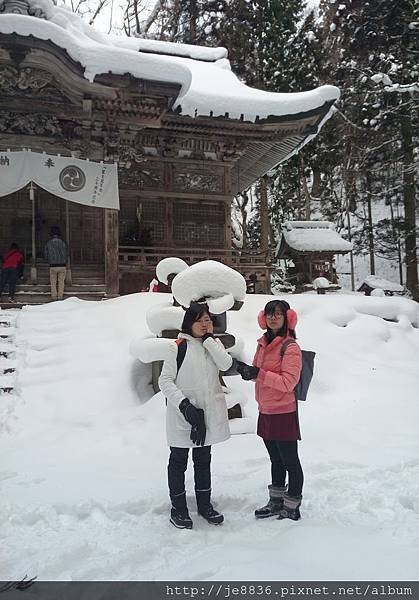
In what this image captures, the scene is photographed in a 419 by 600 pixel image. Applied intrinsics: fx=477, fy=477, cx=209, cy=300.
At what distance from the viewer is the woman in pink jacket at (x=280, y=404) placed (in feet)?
11.5

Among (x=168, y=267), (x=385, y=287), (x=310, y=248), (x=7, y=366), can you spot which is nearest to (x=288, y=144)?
(x=310, y=248)

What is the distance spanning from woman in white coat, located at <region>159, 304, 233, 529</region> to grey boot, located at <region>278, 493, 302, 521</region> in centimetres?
47

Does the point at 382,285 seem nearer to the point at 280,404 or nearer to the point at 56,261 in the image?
the point at 56,261

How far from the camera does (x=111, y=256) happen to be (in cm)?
1103

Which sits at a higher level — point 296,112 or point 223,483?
point 296,112

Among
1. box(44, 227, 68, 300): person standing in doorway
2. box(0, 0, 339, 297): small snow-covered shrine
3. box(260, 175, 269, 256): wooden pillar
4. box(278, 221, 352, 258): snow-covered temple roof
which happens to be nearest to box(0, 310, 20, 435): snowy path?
box(44, 227, 68, 300): person standing in doorway

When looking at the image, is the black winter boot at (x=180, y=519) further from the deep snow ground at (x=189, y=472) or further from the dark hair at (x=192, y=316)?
→ the dark hair at (x=192, y=316)

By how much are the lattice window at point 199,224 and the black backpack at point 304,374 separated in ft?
35.7

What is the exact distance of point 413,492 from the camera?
3.92 m

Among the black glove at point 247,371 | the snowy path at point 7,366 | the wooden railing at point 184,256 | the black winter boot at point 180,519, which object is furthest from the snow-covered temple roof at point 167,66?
the black winter boot at point 180,519

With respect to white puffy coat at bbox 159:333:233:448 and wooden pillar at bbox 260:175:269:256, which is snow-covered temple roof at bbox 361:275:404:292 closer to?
wooden pillar at bbox 260:175:269:256

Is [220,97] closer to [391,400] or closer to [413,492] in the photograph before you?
[391,400]

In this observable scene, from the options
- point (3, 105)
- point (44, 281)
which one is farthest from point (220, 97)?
point (44, 281)

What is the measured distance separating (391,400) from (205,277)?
3.53 metres
